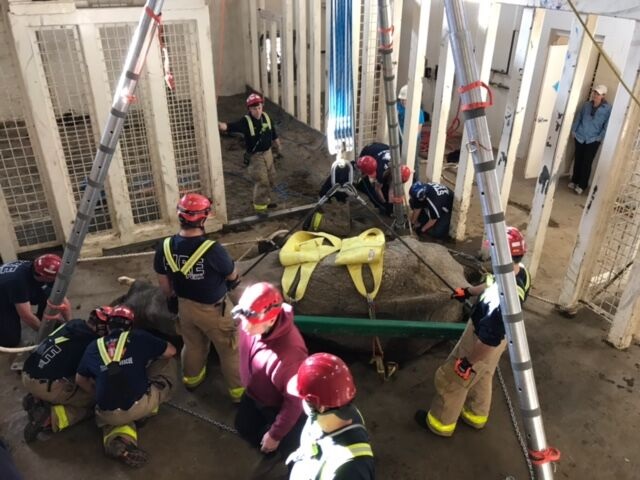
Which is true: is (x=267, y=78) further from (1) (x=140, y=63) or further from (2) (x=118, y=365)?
(2) (x=118, y=365)

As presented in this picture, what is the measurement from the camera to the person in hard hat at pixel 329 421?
2213mm

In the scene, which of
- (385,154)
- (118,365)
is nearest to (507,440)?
(118,365)

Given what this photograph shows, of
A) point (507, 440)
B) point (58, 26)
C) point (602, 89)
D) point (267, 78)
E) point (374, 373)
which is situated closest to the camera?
point (507, 440)

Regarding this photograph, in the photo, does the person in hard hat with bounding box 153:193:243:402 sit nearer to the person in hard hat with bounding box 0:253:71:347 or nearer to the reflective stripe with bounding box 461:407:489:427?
the person in hard hat with bounding box 0:253:71:347

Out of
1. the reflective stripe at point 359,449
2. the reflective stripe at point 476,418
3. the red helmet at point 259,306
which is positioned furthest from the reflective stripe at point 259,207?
the reflective stripe at point 359,449

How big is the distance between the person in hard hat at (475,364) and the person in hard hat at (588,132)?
4.93m

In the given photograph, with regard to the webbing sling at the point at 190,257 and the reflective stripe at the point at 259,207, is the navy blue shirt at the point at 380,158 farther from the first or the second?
the webbing sling at the point at 190,257

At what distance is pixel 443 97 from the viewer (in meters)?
6.05

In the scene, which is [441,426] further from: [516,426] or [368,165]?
[368,165]

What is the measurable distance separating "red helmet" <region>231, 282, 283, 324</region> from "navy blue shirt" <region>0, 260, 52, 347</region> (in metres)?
2.51

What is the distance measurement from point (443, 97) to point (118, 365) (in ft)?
15.1

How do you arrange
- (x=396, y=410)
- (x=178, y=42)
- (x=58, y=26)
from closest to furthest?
(x=396, y=410) → (x=58, y=26) → (x=178, y=42)

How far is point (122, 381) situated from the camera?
351cm

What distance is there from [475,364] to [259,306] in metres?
1.73
